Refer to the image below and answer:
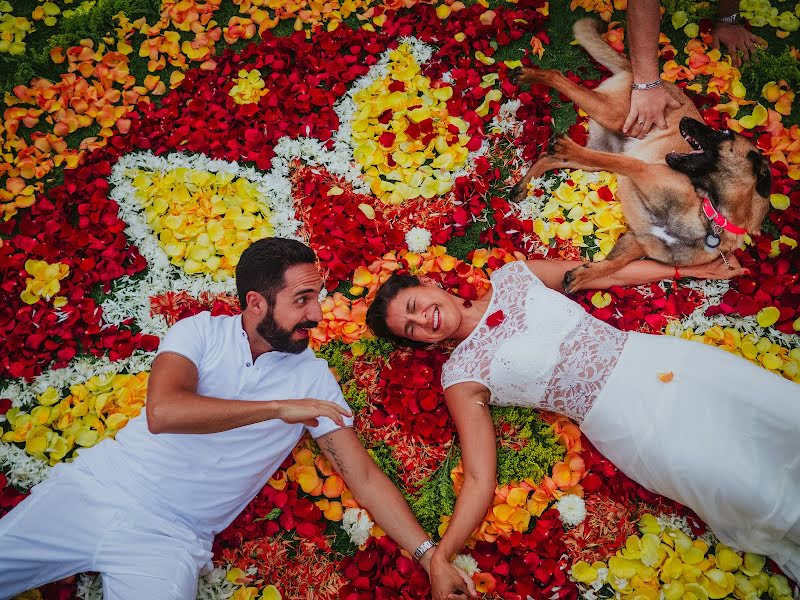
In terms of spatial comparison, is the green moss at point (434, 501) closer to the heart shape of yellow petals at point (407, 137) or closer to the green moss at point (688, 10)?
the heart shape of yellow petals at point (407, 137)

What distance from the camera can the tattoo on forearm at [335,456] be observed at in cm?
370

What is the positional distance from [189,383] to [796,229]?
4342 mm

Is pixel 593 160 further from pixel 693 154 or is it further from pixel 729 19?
pixel 729 19

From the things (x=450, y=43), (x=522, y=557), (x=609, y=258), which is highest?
(x=450, y=43)

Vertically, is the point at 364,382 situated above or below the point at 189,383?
below

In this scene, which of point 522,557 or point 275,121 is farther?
point 275,121

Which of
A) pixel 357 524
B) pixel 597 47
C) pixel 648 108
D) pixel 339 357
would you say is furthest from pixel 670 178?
pixel 357 524

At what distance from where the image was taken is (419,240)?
14.5ft

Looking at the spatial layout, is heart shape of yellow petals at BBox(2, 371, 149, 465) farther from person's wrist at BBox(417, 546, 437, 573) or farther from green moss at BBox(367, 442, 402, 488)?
person's wrist at BBox(417, 546, 437, 573)

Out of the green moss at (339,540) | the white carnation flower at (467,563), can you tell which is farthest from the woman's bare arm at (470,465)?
the green moss at (339,540)

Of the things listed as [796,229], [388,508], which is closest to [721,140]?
[796,229]

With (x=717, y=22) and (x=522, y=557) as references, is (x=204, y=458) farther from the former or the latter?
(x=717, y=22)

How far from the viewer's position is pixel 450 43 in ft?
16.4

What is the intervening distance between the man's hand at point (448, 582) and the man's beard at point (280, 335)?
1.48 m
